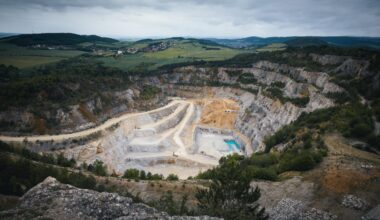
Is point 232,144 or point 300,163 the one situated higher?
point 300,163

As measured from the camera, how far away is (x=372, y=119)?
1854 inches

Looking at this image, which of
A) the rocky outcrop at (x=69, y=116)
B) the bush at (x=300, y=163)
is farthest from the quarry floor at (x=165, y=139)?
the bush at (x=300, y=163)

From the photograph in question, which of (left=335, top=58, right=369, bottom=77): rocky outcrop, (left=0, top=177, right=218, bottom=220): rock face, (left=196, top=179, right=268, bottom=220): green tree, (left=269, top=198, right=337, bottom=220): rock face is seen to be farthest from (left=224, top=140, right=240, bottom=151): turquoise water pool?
(left=0, top=177, right=218, bottom=220): rock face

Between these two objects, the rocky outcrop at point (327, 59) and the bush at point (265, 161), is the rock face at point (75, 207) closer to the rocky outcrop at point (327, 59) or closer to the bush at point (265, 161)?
the bush at point (265, 161)

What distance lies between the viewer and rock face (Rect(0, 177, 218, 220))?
18.7m

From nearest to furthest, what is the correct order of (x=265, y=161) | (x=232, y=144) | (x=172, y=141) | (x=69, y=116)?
(x=265, y=161)
(x=69, y=116)
(x=172, y=141)
(x=232, y=144)

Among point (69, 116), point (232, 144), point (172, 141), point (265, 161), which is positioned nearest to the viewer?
point (265, 161)

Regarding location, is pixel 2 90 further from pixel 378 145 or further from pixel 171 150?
pixel 378 145

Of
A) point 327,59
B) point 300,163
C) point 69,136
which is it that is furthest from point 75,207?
point 327,59

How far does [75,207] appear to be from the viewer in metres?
19.8

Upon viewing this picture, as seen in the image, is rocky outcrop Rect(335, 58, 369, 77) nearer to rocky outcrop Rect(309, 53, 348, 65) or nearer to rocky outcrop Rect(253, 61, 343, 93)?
rocky outcrop Rect(253, 61, 343, 93)

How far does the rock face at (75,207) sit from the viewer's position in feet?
61.3

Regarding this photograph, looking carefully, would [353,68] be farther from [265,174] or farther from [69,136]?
[69,136]

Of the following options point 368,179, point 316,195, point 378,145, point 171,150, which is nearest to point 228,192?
point 316,195
